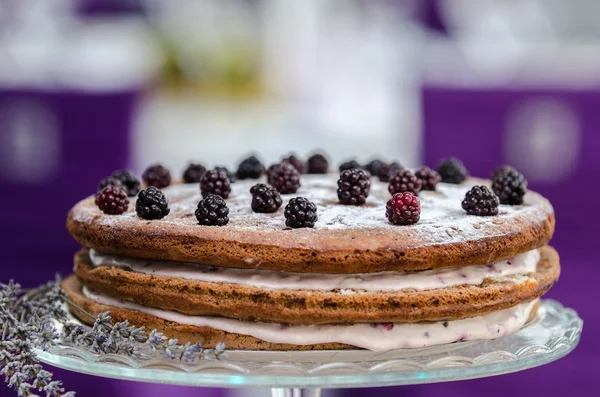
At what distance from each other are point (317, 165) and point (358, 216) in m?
0.90

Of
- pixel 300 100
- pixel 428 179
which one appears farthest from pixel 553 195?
pixel 428 179

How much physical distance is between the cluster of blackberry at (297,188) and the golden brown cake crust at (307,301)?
182 millimetres

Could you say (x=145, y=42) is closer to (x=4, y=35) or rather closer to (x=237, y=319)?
(x=4, y=35)

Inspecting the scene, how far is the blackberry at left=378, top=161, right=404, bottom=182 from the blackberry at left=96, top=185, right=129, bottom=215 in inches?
37.0

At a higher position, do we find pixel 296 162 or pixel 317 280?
pixel 296 162

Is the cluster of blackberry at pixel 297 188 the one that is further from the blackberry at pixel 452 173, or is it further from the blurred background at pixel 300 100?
the blurred background at pixel 300 100

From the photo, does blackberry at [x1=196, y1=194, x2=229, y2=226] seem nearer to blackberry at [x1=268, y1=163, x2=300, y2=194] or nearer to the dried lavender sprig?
the dried lavender sprig

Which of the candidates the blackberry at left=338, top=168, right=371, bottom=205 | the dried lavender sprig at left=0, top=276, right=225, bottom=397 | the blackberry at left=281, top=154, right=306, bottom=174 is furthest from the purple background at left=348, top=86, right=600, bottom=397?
the dried lavender sprig at left=0, top=276, right=225, bottom=397

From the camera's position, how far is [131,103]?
5.84m

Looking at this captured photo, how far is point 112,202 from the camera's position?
2.33 m

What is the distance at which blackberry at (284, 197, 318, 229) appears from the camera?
208 centimetres

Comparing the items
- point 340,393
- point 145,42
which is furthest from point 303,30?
point 340,393

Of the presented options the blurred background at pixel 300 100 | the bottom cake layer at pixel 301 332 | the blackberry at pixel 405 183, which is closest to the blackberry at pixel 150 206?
the bottom cake layer at pixel 301 332

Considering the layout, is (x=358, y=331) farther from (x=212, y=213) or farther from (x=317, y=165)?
(x=317, y=165)
